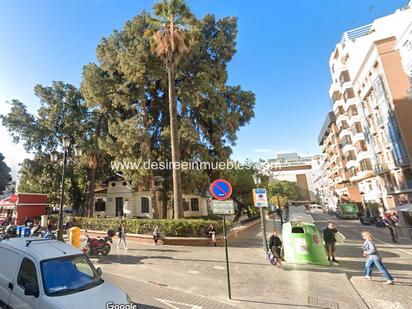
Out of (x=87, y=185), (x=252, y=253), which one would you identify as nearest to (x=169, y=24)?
(x=252, y=253)

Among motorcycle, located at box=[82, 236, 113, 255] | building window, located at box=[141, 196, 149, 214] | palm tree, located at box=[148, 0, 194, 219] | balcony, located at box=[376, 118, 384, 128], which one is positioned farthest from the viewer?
balcony, located at box=[376, 118, 384, 128]

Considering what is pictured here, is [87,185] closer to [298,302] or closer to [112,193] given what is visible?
[112,193]

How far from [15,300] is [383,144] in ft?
128

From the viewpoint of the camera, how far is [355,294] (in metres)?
6.83

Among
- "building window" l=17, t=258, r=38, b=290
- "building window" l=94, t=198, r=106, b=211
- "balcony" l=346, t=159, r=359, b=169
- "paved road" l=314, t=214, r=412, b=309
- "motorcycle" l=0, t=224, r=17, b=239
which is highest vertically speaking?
"balcony" l=346, t=159, r=359, b=169

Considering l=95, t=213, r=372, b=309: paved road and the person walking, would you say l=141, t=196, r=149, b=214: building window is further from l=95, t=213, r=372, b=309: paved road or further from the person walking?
l=95, t=213, r=372, b=309: paved road

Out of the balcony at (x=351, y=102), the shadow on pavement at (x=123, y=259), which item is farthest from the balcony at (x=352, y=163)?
the shadow on pavement at (x=123, y=259)

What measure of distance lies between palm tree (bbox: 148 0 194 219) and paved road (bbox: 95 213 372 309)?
5779 mm

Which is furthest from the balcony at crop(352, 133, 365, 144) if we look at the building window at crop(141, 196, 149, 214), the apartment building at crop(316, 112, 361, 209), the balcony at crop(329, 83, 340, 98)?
the building window at crop(141, 196, 149, 214)

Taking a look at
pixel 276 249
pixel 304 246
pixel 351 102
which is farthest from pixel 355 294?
pixel 351 102

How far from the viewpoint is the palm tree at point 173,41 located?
54.0 feet

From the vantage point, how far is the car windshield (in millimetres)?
4145

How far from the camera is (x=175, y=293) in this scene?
684 centimetres

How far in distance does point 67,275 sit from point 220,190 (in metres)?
4.22
